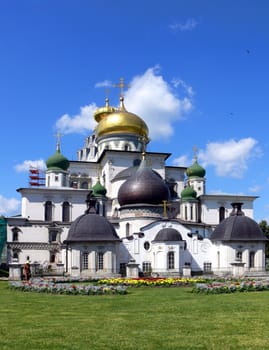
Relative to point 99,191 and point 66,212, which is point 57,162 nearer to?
point 66,212

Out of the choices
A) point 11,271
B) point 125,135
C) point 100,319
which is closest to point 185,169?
point 125,135

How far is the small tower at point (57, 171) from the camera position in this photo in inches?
2000

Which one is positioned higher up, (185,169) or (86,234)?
(185,169)

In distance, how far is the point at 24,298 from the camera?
17.5 metres

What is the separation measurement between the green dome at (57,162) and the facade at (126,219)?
101 mm

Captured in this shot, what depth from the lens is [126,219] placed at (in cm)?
4047

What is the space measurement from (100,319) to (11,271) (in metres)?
17.7

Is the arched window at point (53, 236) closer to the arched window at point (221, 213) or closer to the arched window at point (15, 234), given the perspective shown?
the arched window at point (15, 234)

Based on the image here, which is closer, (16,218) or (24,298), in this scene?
(24,298)

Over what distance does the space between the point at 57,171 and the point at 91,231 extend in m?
18.0

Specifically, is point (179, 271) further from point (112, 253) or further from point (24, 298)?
point (24, 298)

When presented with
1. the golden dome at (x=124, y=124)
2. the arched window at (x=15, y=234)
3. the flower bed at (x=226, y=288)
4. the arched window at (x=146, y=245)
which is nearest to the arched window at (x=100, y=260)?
the arched window at (x=146, y=245)

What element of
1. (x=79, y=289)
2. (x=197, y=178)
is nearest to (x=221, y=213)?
(x=197, y=178)

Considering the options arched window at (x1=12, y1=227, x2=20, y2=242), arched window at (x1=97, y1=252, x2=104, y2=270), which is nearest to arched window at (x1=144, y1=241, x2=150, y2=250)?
arched window at (x1=97, y1=252, x2=104, y2=270)
